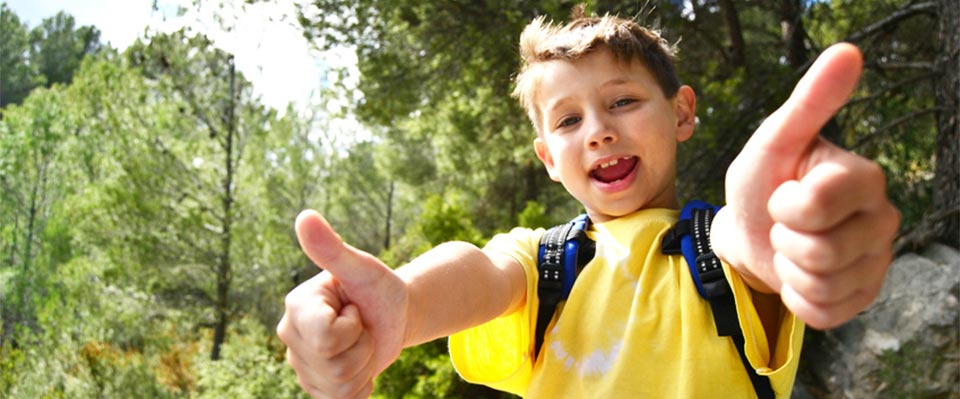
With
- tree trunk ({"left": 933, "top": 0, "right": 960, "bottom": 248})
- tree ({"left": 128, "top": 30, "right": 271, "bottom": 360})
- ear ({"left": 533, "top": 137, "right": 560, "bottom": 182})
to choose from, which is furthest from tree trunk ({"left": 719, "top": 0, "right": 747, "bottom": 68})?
tree ({"left": 128, "top": 30, "right": 271, "bottom": 360})

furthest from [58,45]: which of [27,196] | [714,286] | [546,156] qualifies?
[714,286]

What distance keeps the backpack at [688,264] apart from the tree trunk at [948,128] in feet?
11.7

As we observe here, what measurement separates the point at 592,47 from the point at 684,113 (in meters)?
0.28

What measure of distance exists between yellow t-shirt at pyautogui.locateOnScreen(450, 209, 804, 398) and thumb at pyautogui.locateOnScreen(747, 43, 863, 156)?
1.27 feet

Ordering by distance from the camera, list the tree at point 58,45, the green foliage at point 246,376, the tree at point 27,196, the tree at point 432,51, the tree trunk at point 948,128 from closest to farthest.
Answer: the tree at point 27,196
the tree at point 58,45
the tree trunk at point 948,128
the tree at point 432,51
the green foliage at point 246,376

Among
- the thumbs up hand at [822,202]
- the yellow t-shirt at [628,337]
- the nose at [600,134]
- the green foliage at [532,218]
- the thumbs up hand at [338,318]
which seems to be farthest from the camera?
the green foliage at [532,218]

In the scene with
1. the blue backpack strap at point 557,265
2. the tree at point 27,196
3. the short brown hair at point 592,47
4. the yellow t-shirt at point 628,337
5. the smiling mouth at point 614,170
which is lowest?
the yellow t-shirt at point 628,337

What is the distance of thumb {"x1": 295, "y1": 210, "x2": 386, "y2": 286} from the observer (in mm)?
763

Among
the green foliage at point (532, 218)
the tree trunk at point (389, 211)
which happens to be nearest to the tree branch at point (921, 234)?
the green foliage at point (532, 218)

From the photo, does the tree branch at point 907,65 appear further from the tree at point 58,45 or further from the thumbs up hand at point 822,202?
the tree at point 58,45

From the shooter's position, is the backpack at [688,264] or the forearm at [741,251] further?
the backpack at [688,264]

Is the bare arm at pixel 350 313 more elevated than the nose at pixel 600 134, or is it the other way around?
the nose at pixel 600 134

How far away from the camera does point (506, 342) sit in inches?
48.9

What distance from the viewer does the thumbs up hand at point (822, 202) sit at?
613 millimetres
